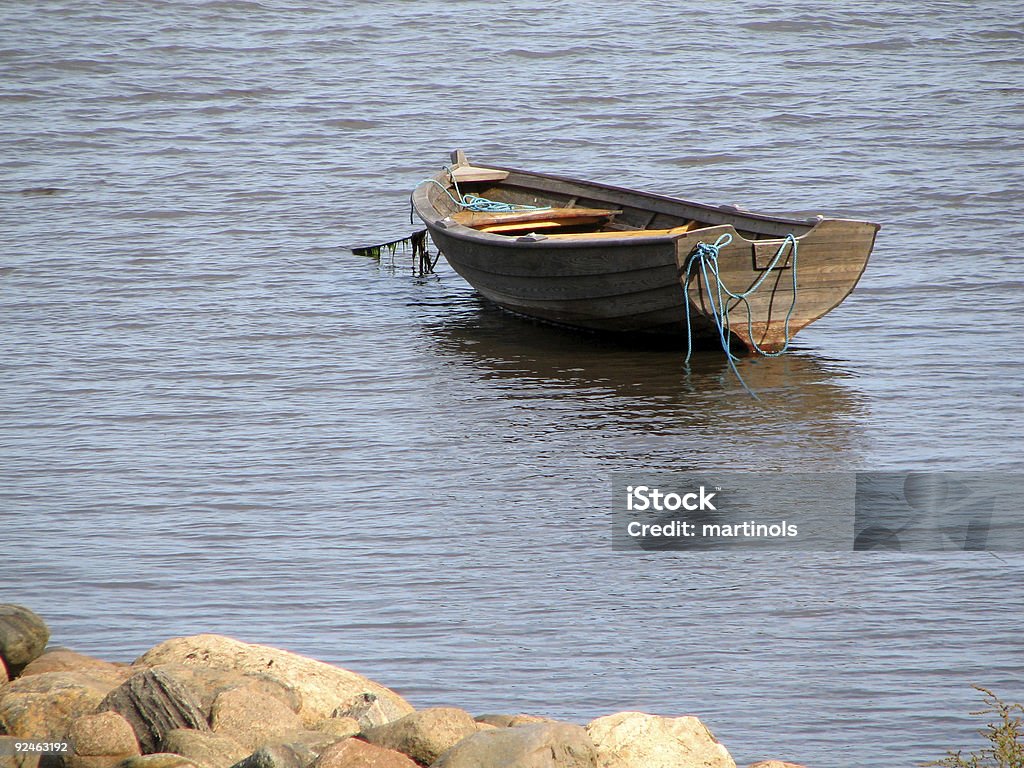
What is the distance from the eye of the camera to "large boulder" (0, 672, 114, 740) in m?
4.80

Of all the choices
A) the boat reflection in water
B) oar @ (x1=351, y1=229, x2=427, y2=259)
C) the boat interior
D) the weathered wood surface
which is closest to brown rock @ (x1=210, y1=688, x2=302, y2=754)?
the boat reflection in water

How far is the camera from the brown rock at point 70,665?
5.44 metres

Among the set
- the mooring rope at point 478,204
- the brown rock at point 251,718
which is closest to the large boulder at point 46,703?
the brown rock at point 251,718

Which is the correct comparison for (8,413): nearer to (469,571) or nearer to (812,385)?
(469,571)

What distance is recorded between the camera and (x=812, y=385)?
9.96 meters

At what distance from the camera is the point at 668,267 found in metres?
9.82

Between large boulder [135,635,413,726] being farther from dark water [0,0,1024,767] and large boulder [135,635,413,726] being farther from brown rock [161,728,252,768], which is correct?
brown rock [161,728,252,768]

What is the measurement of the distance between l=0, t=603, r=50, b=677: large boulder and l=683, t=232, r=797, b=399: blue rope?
5556 millimetres

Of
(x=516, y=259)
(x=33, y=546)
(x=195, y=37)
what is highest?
(x=195, y=37)

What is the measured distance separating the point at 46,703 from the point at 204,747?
739 millimetres

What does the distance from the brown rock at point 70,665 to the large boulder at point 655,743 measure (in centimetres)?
200

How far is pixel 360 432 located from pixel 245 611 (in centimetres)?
287

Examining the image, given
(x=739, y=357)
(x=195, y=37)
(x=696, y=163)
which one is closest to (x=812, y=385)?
(x=739, y=357)

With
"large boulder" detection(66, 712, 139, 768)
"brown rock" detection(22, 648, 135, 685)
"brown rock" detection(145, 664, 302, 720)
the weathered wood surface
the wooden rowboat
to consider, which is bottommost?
"brown rock" detection(22, 648, 135, 685)
